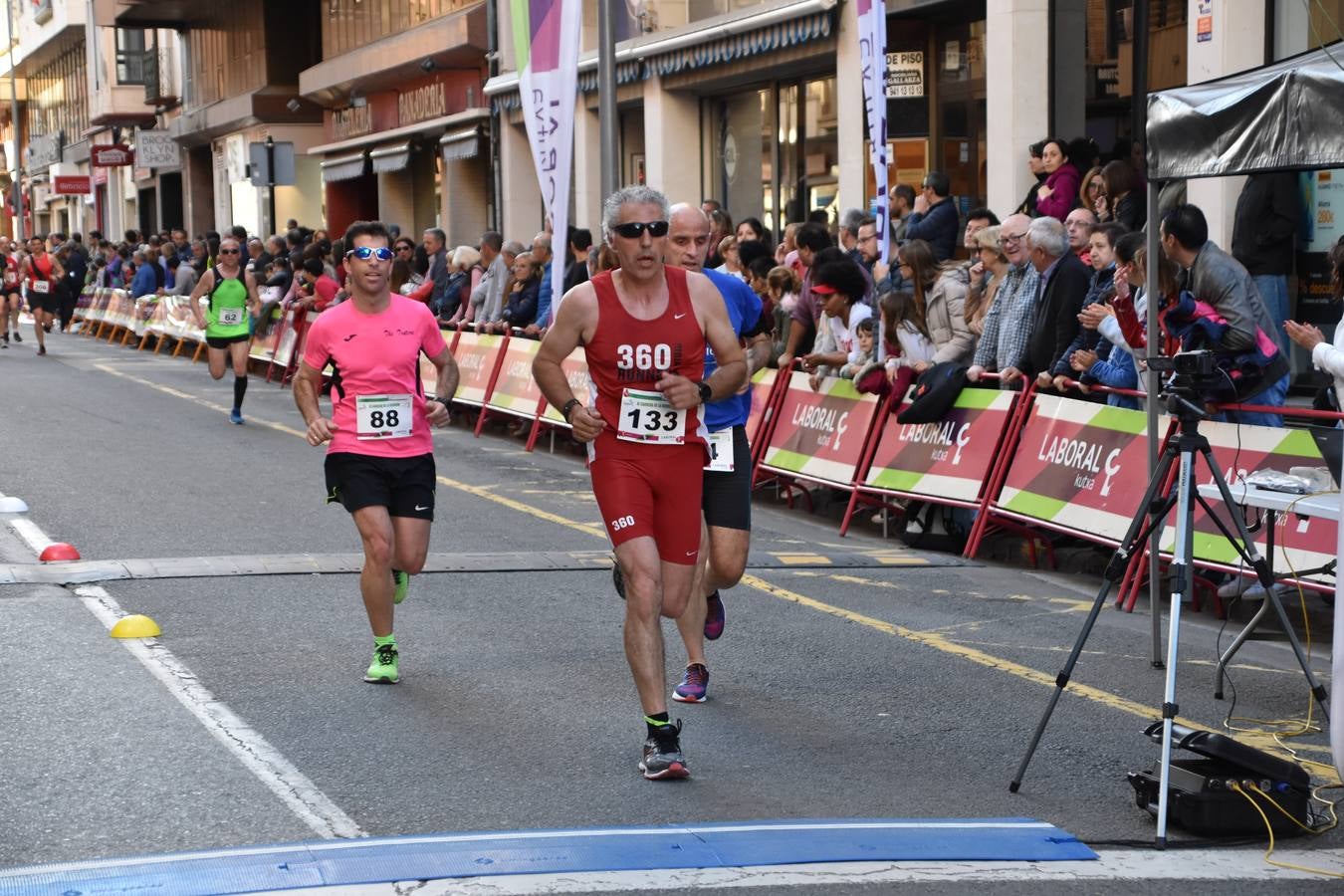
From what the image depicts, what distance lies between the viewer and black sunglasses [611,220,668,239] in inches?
249

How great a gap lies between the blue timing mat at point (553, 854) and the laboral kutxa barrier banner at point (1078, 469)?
456cm

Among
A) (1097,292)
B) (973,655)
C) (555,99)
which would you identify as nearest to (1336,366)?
(973,655)

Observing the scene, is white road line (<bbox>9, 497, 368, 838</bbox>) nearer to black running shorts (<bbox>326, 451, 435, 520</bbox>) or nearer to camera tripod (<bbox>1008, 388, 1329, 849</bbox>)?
black running shorts (<bbox>326, 451, 435, 520</bbox>)

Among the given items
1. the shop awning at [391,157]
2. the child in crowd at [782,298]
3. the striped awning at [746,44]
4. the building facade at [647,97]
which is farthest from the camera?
the shop awning at [391,157]

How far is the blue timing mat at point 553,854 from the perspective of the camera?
506 cm

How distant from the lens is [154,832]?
555cm

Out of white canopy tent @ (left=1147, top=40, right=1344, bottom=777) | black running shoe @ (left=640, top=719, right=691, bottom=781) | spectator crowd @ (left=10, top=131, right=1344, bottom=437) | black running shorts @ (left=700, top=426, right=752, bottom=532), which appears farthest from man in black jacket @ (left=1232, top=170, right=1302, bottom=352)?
black running shoe @ (left=640, top=719, right=691, bottom=781)

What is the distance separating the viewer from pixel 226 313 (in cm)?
1998

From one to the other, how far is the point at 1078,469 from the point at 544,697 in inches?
167

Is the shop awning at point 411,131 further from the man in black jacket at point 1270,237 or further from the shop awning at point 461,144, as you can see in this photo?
the man in black jacket at point 1270,237

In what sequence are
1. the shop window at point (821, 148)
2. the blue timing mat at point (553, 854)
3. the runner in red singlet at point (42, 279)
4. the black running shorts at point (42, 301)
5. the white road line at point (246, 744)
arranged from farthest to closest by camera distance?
the runner in red singlet at point (42, 279)
the black running shorts at point (42, 301)
the shop window at point (821, 148)
the white road line at point (246, 744)
the blue timing mat at point (553, 854)

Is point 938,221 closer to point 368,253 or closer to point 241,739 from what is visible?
point 368,253

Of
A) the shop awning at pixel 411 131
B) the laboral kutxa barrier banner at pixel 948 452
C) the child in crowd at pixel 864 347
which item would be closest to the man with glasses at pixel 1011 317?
the laboral kutxa barrier banner at pixel 948 452

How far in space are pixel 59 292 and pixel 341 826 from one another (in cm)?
3575
